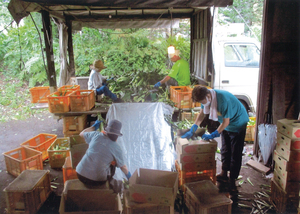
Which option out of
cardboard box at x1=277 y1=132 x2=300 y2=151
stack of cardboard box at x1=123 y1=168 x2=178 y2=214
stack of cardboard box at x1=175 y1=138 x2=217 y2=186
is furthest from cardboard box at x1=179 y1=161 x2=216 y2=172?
cardboard box at x1=277 y1=132 x2=300 y2=151

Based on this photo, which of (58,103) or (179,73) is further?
(179,73)

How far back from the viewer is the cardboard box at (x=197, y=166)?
3.83 m

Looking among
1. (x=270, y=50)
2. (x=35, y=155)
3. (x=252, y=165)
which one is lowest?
(x=252, y=165)

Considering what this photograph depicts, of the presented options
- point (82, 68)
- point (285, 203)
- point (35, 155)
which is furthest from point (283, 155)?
point (82, 68)

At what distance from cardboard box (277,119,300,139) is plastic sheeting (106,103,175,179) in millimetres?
1955

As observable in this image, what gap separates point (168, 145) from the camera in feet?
15.8

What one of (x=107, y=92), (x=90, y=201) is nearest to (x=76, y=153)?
(x=90, y=201)

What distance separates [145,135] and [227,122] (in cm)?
186

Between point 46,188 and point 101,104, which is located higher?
point 101,104

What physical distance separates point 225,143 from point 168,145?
110cm

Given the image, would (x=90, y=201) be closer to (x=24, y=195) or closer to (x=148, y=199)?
(x=148, y=199)

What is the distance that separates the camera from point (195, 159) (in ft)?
12.6

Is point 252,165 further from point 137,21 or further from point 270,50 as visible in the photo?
point 137,21

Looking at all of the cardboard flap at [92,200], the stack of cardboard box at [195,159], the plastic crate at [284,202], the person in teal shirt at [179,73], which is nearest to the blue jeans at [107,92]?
the person in teal shirt at [179,73]
